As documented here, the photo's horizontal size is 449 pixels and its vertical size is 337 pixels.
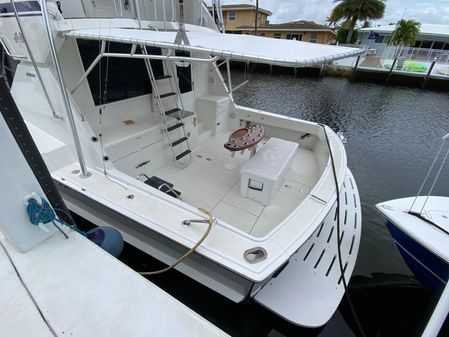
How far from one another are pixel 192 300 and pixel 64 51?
2.77 meters

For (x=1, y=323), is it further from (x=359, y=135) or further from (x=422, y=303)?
(x=359, y=135)

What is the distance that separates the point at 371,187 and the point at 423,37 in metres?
21.5

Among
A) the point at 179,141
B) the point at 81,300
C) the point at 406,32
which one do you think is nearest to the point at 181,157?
the point at 179,141

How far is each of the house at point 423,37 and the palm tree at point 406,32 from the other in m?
1.07

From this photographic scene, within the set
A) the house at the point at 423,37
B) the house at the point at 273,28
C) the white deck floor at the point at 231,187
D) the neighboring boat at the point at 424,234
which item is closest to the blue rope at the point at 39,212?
the white deck floor at the point at 231,187

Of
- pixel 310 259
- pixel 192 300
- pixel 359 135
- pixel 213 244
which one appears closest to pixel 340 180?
pixel 310 259

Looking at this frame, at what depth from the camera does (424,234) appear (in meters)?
2.13

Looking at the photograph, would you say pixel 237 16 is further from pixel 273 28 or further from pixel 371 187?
pixel 371 187

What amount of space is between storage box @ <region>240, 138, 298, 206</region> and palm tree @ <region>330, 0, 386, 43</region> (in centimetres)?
1917

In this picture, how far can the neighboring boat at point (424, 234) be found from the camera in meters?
A: 2.04

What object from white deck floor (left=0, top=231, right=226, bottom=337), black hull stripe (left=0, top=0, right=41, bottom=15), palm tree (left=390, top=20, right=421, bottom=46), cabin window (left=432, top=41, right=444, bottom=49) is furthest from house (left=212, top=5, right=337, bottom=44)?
white deck floor (left=0, top=231, right=226, bottom=337)

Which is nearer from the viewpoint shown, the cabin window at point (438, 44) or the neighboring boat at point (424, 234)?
the neighboring boat at point (424, 234)

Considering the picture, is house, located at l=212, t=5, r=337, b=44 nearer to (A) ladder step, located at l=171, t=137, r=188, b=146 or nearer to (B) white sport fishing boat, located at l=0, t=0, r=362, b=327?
(B) white sport fishing boat, located at l=0, t=0, r=362, b=327

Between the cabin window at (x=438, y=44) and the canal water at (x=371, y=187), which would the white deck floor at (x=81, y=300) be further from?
the cabin window at (x=438, y=44)
